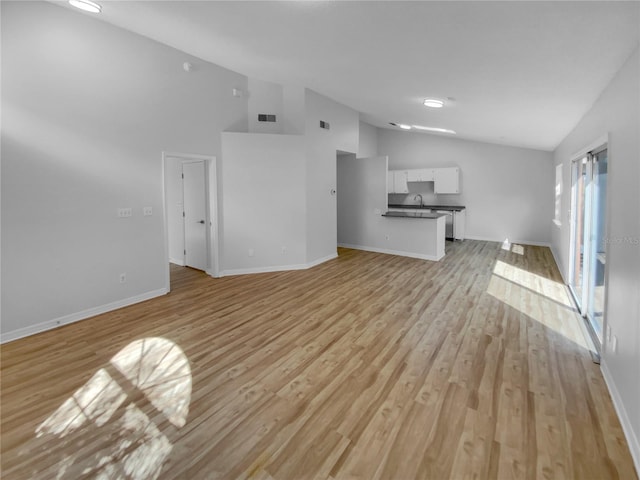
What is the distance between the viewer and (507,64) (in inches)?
103

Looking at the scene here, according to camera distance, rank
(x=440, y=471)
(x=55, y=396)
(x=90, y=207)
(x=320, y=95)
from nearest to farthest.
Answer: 1. (x=440, y=471)
2. (x=55, y=396)
3. (x=90, y=207)
4. (x=320, y=95)

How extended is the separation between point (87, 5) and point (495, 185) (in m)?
8.90

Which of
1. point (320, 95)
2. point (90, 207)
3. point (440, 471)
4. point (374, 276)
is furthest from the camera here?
point (320, 95)

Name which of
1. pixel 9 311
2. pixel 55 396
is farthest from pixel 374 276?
pixel 9 311

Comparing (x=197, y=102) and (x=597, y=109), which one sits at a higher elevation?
(x=197, y=102)

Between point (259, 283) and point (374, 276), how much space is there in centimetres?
192

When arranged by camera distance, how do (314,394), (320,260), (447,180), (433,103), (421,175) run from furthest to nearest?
(421,175) < (447,180) < (320,260) < (433,103) < (314,394)

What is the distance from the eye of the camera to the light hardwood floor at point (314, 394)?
66.2 inches

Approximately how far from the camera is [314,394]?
7.38ft

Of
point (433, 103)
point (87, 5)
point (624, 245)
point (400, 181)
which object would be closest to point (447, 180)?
point (400, 181)

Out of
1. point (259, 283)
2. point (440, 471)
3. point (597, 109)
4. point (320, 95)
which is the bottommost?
point (440, 471)

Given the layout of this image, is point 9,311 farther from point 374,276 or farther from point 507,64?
point 507,64

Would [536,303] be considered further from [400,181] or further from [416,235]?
[400,181]

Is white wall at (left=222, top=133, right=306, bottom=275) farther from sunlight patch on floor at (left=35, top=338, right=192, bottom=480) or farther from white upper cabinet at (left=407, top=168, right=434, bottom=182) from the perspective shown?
white upper cabinet at (left=407, top=168, right=434, bottom=182)
